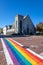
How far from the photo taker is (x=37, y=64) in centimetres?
516

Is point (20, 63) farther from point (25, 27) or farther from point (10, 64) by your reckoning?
point (25, 27)

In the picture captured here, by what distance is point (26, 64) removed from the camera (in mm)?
5254

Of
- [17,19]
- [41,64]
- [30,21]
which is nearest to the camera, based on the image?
[41,64]

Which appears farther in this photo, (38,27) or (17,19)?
(38,27)

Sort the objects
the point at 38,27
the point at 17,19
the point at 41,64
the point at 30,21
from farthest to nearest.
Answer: the point at 38,27, the point at 30,21, the point at 17,19, the point at 41,64

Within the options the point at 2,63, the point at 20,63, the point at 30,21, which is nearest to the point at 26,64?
the point at 20,63

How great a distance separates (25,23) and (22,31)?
4890 mm

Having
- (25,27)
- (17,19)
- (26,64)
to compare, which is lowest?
(26,64)

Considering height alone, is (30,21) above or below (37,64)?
above

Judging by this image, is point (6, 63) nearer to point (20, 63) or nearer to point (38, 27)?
point (20, 63)

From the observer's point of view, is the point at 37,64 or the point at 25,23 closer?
the point at 37,64

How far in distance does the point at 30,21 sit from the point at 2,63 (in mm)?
54757

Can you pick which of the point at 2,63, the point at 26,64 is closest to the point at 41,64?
the point at 26,64

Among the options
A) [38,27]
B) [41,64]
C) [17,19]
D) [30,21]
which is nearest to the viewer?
[41,64]
